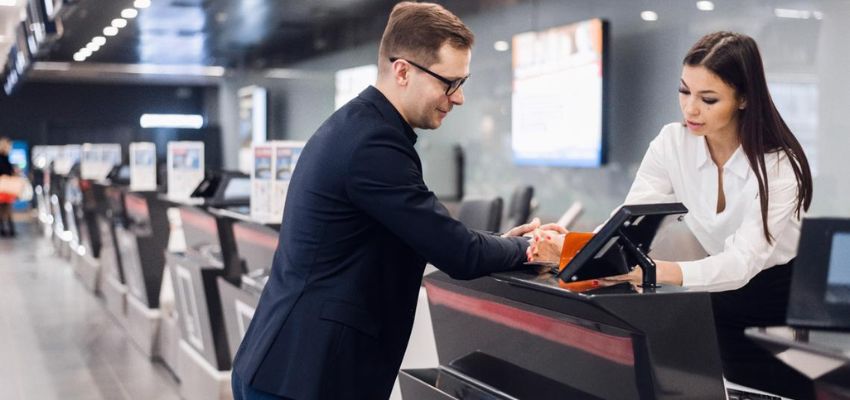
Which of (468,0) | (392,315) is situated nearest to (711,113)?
(392,315)

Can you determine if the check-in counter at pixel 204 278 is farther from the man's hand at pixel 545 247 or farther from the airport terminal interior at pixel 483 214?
the man's hand at pixel 545 247

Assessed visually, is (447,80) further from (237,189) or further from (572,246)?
(237,189)

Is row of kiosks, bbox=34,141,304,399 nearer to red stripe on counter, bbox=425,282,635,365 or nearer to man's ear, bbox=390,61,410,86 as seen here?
red stripe on counter, bbox=425,282,635,365

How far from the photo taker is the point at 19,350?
6.66 metres

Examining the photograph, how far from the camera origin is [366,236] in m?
1.87

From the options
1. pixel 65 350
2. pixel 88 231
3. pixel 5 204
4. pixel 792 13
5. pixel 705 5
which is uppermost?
pixel 705 5

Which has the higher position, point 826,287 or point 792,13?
point 792,13

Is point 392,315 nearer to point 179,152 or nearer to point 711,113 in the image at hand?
point 711,113

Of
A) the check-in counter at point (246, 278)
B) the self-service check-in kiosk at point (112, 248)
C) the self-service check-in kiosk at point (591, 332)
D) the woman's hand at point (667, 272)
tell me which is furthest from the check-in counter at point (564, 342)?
the self-service check-in kiosk at point (112, 248)

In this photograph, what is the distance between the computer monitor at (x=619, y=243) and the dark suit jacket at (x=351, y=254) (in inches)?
8.2

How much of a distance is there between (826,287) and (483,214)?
3919 mm

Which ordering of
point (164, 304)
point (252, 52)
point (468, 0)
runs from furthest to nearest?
point (252, 52) < point (468, 0) < point (164, 304)

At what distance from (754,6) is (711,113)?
459 cm

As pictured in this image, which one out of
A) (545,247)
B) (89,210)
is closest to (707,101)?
(545,247)
